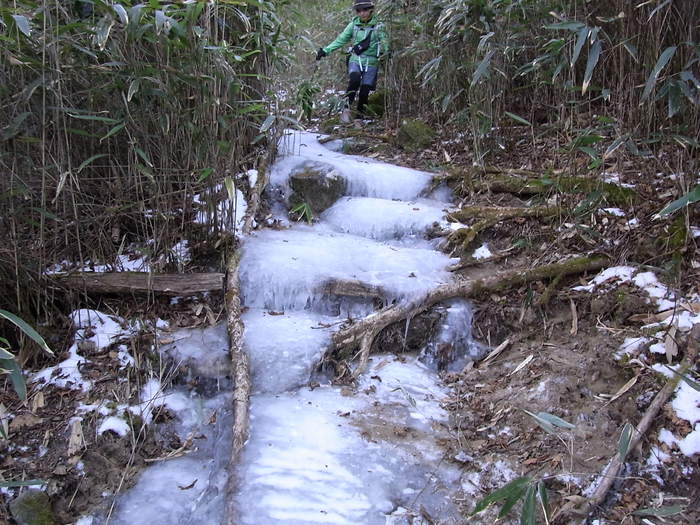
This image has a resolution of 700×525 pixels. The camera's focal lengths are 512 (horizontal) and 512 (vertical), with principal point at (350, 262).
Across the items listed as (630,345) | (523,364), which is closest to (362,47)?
(523,364)

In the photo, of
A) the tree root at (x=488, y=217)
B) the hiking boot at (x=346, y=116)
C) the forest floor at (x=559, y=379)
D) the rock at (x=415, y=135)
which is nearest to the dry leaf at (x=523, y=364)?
the forest floor at (x=559, y=379)

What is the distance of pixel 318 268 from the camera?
3.22m

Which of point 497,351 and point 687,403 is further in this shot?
point 497,351

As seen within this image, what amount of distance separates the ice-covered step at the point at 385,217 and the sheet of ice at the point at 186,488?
2.10m

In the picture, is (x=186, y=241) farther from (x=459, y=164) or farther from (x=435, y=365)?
(x=459, y=164)

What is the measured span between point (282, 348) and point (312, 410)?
0.41m

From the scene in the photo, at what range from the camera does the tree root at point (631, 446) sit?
1717 millimetres

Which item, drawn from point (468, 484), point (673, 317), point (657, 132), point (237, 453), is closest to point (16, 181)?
point (237, 453)

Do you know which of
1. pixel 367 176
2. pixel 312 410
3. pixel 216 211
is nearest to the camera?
pixel 312 410

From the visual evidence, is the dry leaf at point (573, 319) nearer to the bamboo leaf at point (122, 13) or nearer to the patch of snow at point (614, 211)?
the patch of snow at point (614, 211)

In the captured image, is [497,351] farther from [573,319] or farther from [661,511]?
[661,511]

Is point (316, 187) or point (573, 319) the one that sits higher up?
point (316, 187)

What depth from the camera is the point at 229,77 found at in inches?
104

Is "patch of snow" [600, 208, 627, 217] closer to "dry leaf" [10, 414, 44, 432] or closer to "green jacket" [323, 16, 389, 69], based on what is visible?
"dry leaf" [10, 414, 44, 432]
